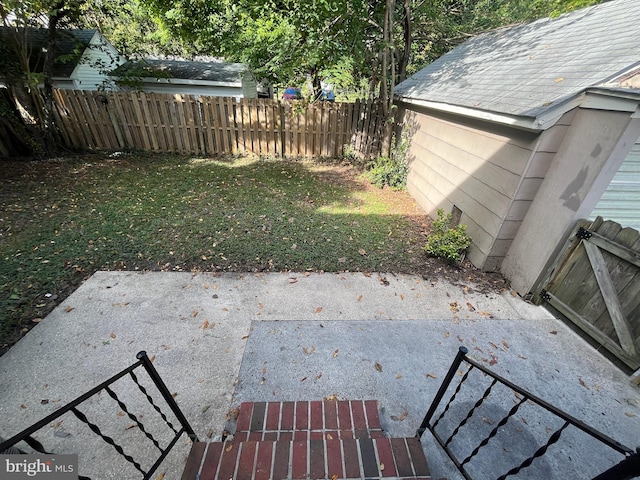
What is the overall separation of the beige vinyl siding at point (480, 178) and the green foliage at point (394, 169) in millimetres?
1092

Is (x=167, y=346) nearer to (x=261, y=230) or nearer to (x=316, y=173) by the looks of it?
(x=261, y=230)

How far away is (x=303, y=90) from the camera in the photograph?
6492 millimetres

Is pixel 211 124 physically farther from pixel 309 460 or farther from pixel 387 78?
pixel 309 460

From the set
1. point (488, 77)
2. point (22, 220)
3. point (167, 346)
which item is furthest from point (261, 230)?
point (488, 77)

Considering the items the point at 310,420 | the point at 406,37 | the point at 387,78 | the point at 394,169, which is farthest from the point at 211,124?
the point at 310,420

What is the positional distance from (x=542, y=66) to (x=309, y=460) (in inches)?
234

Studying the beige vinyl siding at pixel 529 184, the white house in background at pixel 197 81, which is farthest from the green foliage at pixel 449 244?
the white house in background at pixel 197 81

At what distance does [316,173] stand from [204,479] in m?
7.30

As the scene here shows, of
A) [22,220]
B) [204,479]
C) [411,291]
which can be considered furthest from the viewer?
[22,220]

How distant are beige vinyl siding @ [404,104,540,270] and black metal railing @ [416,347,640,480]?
7.60 ft

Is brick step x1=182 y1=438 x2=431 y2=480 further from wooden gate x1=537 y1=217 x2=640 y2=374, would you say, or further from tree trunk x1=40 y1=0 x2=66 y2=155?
tree trunk x1=40 y1=0 x2=66 y2=155

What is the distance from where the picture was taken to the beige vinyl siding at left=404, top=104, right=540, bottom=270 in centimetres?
367

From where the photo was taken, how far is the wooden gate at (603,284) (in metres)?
2.74

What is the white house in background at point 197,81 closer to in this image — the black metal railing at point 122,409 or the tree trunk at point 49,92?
the tree trunk at point 49,92
